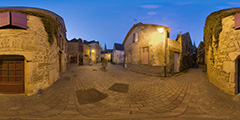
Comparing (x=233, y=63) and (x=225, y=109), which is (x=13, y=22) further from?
(x=233, y=63)

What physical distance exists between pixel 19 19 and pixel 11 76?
2.79 m

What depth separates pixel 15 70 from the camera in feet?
12.5

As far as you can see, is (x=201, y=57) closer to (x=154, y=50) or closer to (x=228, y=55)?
(x=154, y=50)

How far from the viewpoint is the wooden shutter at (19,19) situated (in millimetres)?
3389

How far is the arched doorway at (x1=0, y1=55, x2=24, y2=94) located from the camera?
3785mm

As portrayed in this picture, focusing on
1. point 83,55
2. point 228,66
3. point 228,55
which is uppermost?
point 83,55

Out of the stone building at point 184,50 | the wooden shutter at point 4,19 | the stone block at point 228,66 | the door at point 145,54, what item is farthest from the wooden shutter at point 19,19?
the stone building at point 184,50

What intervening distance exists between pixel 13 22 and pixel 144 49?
29.3 ft

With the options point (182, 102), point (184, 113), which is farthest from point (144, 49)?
point (184, 113)

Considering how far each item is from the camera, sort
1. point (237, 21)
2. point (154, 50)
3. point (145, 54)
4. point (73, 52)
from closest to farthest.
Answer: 1. point (237, 21)
2. point (154, 50)
3. point (145, 54)
4. point (73, 52)

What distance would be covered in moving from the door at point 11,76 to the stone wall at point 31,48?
460mm

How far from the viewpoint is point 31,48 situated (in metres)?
3.76

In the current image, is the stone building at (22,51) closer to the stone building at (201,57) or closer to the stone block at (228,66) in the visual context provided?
the stone block at (228,66)

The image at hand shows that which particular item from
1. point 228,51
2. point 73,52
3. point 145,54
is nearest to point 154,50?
point 145,54
